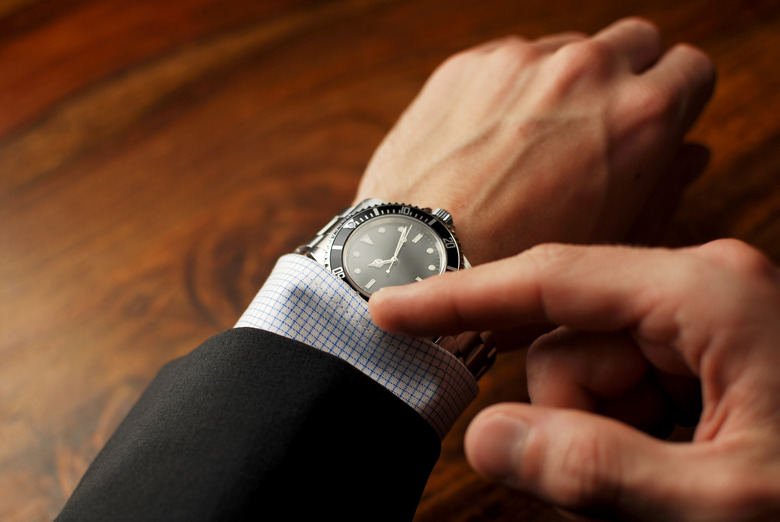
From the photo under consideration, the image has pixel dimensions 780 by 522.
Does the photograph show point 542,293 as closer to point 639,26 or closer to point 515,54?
point 515,54

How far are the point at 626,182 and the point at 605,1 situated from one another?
618mm

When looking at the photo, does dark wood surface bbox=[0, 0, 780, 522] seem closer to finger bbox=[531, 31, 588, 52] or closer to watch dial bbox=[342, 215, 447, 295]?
finger bbox=[531, 31, 588, 52]

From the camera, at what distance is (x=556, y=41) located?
146 cm

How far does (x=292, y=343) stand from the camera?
776 millimetres

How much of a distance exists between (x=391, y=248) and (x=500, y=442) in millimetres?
418

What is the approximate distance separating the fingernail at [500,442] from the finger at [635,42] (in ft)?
3.25

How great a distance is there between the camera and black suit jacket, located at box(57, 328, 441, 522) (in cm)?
70

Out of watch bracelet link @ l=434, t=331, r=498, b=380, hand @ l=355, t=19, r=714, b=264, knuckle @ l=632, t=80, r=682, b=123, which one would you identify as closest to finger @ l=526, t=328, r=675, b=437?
watch bracelet link @ l=434, t=331, r=498, b=380

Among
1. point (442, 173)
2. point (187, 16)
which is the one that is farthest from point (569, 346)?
point (187, 16)

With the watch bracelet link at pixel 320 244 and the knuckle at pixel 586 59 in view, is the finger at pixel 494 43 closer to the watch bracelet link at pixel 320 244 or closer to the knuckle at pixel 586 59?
the knuckle at pixel 586 59

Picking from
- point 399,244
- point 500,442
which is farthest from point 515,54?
point 500,442

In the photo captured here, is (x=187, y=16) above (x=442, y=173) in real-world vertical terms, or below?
above

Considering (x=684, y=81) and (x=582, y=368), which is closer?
(x=582, y=368)

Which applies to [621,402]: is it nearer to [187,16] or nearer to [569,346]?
[569,346]
